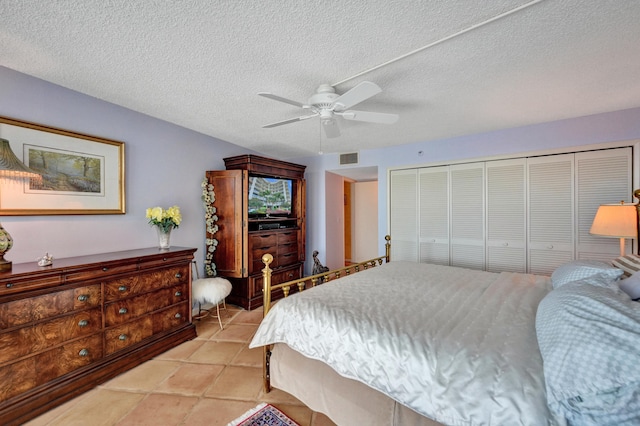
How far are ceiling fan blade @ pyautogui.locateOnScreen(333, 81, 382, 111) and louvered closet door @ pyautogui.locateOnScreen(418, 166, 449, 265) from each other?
2.36 meters

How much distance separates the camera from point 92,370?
2.01 metres

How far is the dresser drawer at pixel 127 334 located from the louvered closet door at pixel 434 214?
3.47 meters

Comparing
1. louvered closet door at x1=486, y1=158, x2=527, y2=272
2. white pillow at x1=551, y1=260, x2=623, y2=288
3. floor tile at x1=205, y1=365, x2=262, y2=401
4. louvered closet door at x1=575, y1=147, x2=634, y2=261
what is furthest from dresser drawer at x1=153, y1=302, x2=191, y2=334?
louvered closet door at x1=575, y1=147, x2=634, y2=261

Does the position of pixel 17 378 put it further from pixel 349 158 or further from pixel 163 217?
pixel 349 158

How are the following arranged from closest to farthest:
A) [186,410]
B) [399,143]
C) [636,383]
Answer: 1. [636,383]
2. [186,410]
3. [399,143]

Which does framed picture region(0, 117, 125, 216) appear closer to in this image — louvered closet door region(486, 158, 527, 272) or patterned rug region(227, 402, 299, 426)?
patterned rug region(227, 402, 299, 426)

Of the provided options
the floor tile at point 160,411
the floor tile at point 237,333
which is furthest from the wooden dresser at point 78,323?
the floor tile at point 160,411

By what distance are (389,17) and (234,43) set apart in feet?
3.02

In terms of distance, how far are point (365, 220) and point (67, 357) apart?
5.50 metres

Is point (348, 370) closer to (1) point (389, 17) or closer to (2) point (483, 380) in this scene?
(2) point (483, 380)

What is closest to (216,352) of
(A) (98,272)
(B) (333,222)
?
(A) (98,272)

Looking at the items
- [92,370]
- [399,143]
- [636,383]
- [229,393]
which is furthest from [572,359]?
[399,143]

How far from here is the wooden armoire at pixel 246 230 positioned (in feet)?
11.6

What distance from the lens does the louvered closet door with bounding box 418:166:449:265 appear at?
3.84 meters
